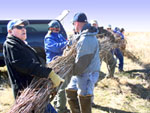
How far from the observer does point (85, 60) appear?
315 cm

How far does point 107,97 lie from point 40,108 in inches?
118

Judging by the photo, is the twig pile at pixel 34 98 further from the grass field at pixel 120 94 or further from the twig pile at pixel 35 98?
the grass field at pixel 120 94

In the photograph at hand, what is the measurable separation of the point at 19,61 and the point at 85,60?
1133mm

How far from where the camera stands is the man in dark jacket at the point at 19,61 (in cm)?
229

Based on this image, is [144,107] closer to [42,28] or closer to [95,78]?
[95,78]

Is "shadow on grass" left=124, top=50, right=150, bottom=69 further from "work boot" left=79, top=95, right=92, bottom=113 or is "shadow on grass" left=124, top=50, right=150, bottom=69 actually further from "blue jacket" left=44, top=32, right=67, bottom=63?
"work boot" left=79, top=95, right=92, bottom=113

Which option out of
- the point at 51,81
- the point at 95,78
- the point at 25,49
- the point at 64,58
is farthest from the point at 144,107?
the point at 25,49

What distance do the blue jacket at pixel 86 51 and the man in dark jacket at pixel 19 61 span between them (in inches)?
29.1

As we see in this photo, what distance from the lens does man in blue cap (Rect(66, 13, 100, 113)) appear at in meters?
3.11

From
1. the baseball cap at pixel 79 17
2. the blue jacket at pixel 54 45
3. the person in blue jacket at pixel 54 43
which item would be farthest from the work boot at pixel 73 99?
the baseball cap at pixel 79 17

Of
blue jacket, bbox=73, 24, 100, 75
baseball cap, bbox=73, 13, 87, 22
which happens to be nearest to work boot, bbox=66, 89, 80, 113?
blue jacket, bbox=73, 24, 100, 75

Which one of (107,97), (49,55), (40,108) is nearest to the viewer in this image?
(40,108)

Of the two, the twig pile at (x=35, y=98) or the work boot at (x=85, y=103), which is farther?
the work boot at (x=85, y=103)

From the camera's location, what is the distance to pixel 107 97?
5.32 metres
